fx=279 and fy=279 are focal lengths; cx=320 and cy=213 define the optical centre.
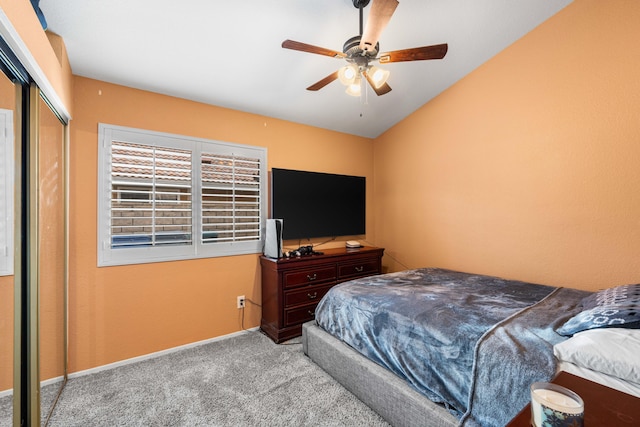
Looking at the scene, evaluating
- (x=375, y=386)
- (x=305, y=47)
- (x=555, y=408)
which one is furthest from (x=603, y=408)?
(x=305, y=47)

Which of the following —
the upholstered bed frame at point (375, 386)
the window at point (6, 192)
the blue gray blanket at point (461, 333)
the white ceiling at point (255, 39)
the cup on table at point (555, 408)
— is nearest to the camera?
the cup on table at point (555, 408)

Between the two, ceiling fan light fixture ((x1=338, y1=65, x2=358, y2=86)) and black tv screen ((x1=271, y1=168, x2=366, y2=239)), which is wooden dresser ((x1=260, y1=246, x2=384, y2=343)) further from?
ceiling fan light fixture ((x1=338, y1=65, x2=358, y2=86))

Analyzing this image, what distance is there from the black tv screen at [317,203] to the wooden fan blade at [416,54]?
170 cm

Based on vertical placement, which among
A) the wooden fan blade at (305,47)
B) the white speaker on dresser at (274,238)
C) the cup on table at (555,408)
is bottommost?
the cup on table at (555,408)

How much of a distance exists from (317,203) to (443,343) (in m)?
2.27

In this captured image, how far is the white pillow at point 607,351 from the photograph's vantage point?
3.23ft

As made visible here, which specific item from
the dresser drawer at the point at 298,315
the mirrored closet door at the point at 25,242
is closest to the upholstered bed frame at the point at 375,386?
the dresser drawer at the point at 298,315

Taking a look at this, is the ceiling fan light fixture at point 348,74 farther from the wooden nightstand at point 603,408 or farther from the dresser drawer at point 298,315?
the dresser drawer at point 298,315

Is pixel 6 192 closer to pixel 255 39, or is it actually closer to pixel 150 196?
pixel 150 196

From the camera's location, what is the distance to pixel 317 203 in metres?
3.49

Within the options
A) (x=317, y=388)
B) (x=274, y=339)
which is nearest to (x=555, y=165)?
(x=317, y=388)

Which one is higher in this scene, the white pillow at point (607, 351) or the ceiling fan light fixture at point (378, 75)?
the ceiling fan light fixture at point (378, 75)

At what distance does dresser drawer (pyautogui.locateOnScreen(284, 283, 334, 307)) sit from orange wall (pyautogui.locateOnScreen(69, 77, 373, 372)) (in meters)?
0.48

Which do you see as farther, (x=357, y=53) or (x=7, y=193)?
(x=357, y=53)
